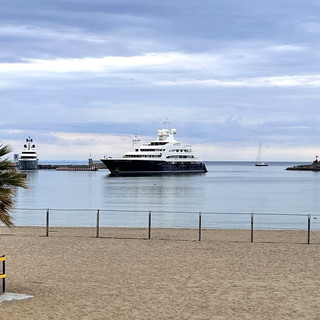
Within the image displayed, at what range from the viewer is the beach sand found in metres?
12.5

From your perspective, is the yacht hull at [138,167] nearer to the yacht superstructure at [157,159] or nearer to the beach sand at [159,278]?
the yacht superstructure at [157,159]

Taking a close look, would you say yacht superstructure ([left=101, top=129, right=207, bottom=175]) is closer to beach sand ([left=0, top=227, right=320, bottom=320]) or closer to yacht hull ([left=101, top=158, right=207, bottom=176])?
yacht hull ([left=101, top=158, right=207, bottom=176])

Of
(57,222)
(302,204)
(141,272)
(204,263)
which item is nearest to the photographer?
(141,272)

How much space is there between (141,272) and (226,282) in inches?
103

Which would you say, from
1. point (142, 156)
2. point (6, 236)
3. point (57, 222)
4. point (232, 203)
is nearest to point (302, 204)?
point (232, 203)

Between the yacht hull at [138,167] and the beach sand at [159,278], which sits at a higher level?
the yacht hull at [138,167]

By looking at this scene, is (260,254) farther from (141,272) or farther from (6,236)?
(6,236)

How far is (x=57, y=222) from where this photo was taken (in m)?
41.5

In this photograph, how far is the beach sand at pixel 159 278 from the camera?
1245cm

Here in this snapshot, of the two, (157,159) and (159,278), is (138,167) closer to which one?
(157,159)

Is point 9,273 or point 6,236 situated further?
point 6,236

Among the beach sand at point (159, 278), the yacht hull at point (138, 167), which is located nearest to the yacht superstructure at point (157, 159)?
the yacht hull at point (138, 167)

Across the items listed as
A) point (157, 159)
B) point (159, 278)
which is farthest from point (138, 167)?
point (159, 278)

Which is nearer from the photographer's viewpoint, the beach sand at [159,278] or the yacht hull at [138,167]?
the beach sand at [159,278]
